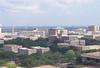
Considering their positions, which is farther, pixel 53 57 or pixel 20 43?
pixel 20 43

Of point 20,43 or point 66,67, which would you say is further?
point 20,43

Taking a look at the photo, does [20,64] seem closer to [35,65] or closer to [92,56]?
[35,65]

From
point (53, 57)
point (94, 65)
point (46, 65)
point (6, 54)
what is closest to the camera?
point (94, 65)

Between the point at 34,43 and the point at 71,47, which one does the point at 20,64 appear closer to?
the point at 71,47

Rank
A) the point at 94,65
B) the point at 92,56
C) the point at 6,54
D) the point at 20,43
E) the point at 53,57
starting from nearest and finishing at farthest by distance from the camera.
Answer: the point at 94,65
the point at 92,56
the point at 53,57
the point at 6,54
the point at 20,43

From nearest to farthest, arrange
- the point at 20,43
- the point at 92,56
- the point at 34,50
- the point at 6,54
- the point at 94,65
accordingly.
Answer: the point at 94,65, the point at 92,56, the point at 6,54, the point at 34,50, the point at 20,43

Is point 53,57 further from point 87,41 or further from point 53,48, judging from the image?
point 87,41

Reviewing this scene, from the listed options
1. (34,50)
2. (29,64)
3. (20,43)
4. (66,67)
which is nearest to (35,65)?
(29,64)

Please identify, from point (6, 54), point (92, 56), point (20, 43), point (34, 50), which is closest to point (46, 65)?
Answer: point (92, 56)

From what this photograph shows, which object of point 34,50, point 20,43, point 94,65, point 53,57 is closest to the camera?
point 94,65
